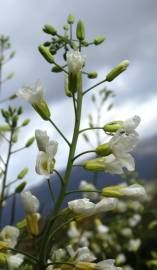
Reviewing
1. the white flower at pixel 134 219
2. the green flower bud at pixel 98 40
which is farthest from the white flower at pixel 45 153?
the white flower at pixel 134 219

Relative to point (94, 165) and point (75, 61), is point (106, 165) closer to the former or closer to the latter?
point (94, 165)

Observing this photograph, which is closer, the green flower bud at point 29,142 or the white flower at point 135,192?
the white flower at point 135,192

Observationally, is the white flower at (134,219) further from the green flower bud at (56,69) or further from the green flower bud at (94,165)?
the green flower bud at (94,165)

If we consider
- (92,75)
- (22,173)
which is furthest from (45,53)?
(22,173)

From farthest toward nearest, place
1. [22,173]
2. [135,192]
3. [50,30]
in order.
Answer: [22,173] → [50,30] → [135,192]

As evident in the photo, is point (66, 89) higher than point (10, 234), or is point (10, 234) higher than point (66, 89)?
point (66, 89)

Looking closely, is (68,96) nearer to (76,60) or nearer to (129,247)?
(76,60)
